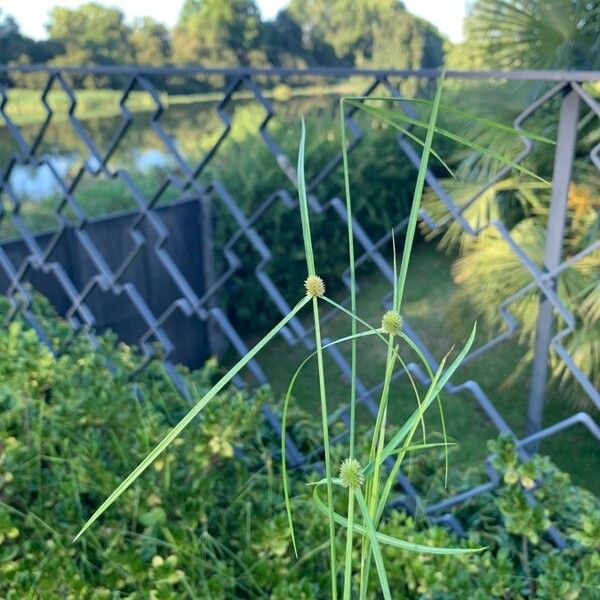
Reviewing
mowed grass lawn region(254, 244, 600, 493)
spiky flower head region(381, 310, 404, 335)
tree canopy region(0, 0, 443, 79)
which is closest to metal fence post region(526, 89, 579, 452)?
spiky flower head region(381, 310, 404, 335)

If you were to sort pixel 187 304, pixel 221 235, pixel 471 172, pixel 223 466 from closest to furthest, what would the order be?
pixel 223 466, pixel 187 304, pixel 471 172, pixel 221 235

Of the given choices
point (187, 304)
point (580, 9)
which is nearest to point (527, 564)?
point (187, 304)

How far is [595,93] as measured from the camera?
1.06 m

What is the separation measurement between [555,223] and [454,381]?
11.4ft

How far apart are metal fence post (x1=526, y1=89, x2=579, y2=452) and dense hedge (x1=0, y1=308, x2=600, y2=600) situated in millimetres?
148

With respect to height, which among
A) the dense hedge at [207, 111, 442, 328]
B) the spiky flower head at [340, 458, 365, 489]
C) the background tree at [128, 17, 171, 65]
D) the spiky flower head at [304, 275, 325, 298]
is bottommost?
the dense hedge at [207, 111, 442, 328]

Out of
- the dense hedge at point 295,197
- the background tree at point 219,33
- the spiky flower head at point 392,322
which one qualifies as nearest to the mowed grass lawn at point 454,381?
the dense hedge at point 295,197

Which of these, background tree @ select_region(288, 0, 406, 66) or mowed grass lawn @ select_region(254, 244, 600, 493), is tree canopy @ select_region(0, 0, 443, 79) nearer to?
background tree @ select_region(288, 0, 406, 66)

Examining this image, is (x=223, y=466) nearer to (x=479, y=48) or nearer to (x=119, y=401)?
(x=119, y=401)

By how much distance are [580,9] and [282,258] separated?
272 centimetres

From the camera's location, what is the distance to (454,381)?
4469 millimetres

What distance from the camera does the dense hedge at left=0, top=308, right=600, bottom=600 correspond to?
0.96 metres

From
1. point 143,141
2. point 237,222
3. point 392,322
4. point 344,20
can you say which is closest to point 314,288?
point 392,322

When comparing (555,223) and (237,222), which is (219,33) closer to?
(237,222)
